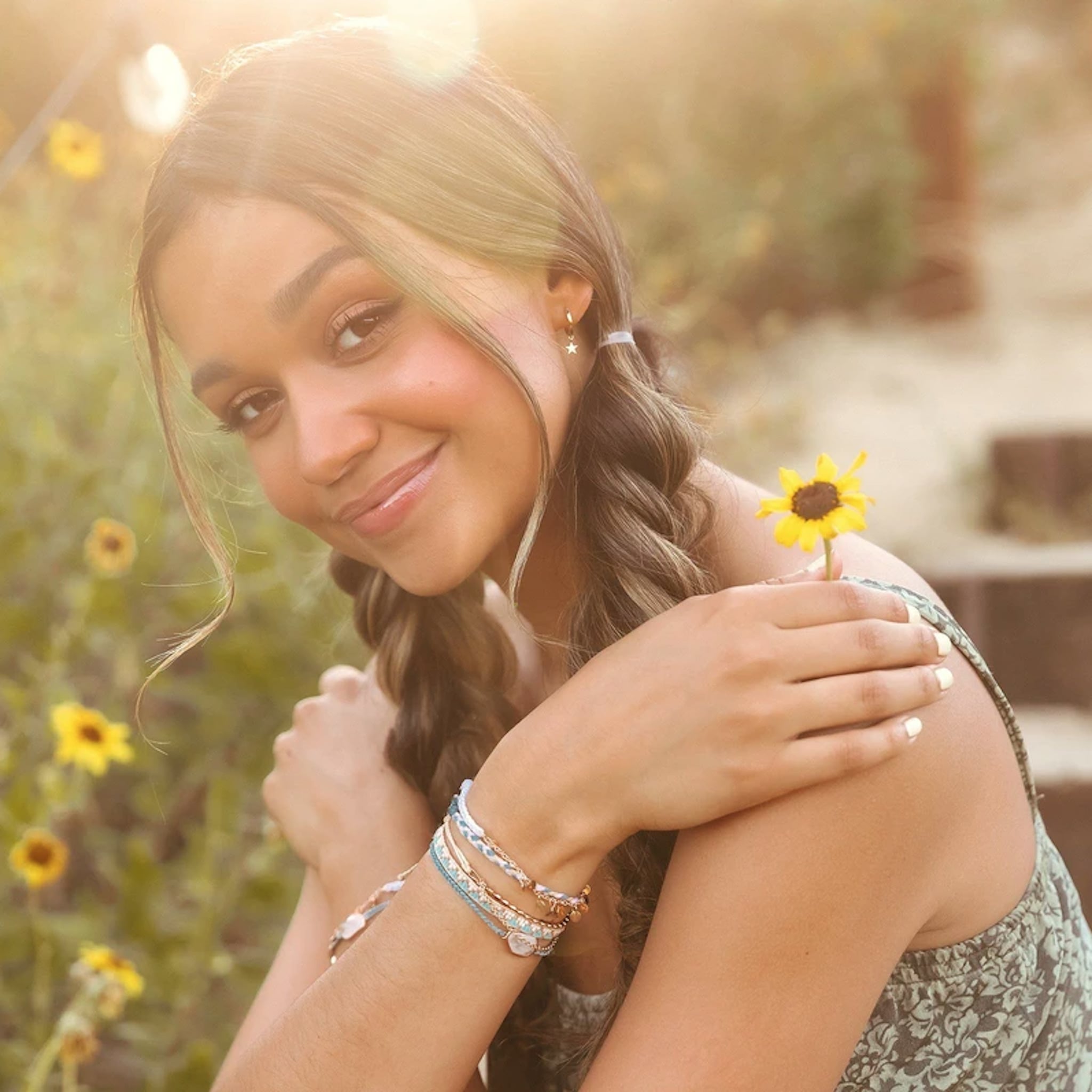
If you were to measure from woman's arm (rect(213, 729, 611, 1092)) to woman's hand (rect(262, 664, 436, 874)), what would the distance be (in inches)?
15.0

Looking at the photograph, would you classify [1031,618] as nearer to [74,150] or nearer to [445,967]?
[445,967]

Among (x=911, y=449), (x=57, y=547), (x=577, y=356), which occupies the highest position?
(x=577, y=356)

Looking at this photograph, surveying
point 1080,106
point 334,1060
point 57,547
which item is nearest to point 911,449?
point 57,547

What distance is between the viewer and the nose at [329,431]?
4.20 feet

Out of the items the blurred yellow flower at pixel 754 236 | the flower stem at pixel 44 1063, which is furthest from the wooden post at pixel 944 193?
the flower stem at pixel 44 1063

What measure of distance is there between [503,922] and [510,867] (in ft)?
0.17

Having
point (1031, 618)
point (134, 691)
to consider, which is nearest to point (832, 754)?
point (134, 691)

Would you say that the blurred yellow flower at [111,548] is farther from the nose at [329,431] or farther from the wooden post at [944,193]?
the wooden post at [944,193]

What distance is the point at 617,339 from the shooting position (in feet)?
4.55

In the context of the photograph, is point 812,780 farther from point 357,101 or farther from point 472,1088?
point 357,101

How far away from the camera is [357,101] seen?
1.25 metres

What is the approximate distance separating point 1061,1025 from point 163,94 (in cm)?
241

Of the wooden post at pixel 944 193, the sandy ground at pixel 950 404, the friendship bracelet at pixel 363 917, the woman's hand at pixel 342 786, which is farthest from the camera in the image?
the wooden post at pixel 944 193

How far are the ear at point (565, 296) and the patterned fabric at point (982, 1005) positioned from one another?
1.37 feet
